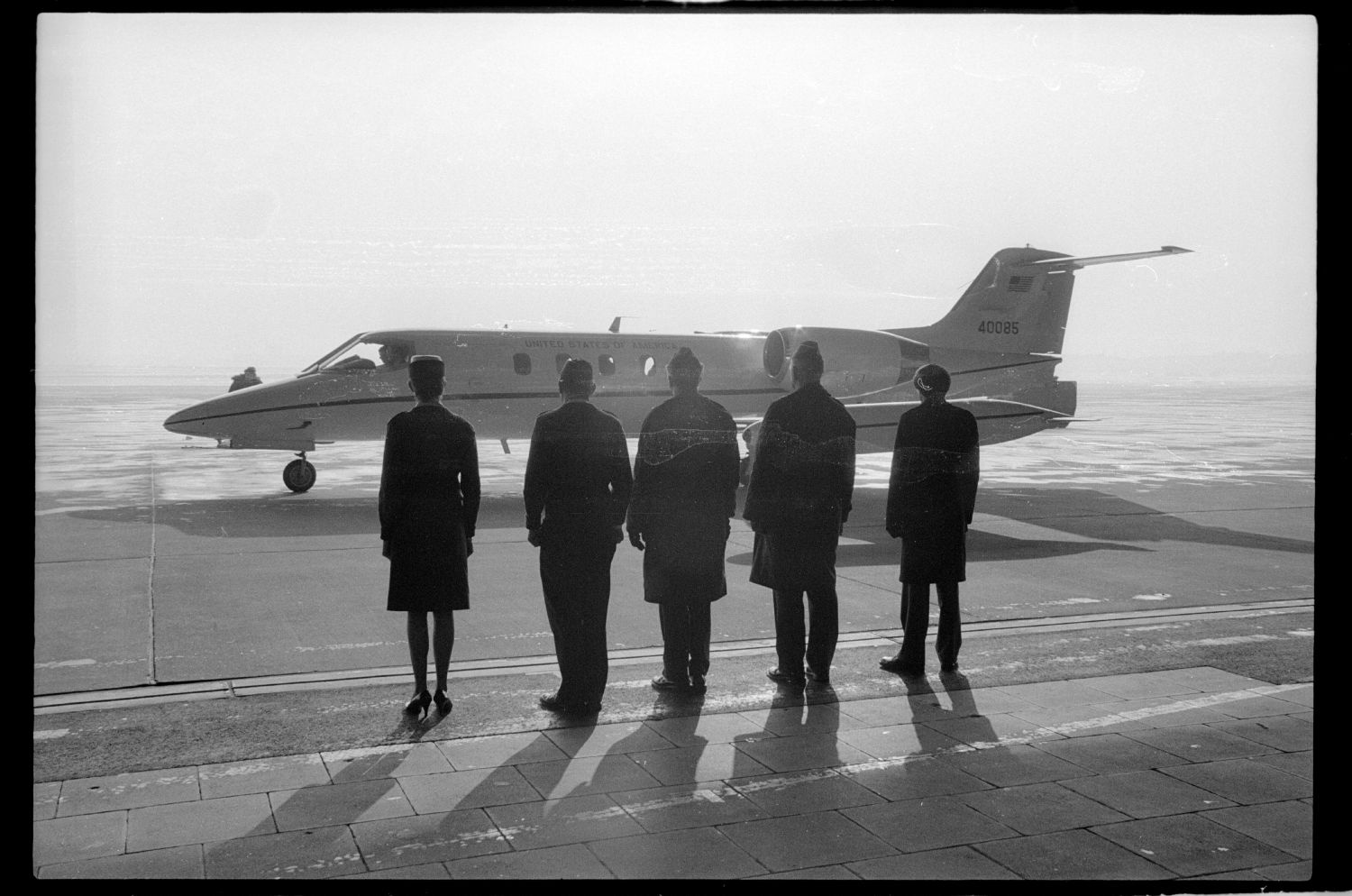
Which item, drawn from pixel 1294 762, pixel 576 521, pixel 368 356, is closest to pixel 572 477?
pixel 576 521

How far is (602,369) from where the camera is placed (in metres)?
16.6

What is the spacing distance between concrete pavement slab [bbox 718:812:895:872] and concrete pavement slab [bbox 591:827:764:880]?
0.22 feet

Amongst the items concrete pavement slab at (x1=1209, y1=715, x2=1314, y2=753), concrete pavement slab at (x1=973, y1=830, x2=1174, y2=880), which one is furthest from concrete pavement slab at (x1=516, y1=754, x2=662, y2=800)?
concrete pavement slab at (x1=1209, y1=715, x2=1314, y2=753)

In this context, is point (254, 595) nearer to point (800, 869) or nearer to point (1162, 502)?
point (800, 869)

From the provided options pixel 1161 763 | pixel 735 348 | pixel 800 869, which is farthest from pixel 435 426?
pixel 735 348

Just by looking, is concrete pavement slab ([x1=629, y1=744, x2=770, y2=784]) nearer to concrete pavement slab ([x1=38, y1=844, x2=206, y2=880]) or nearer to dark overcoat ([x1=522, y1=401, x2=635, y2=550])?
dark overcoat ([x1=522, y1=401, x2=635, y2=550])

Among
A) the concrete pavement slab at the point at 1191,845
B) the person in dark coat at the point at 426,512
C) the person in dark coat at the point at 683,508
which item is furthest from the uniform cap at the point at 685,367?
the concrete pavement slab at the point at 1191,845

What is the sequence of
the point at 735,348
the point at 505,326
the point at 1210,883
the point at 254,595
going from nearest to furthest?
the point at 1210,883 < the point at 254,595 < the point at 505,326 < the point at 735,348

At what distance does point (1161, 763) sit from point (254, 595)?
22.3ft

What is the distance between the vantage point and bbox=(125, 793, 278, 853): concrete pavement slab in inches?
169

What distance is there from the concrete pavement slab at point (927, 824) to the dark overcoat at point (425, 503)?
2.49 metres

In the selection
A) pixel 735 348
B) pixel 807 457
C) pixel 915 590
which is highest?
pixel 735 348

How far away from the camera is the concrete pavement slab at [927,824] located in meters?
4.33

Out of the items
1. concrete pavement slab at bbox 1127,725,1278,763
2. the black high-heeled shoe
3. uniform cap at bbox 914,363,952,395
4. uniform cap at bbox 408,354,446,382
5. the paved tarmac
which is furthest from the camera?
uniform cap at bbox 914,363,952,395
